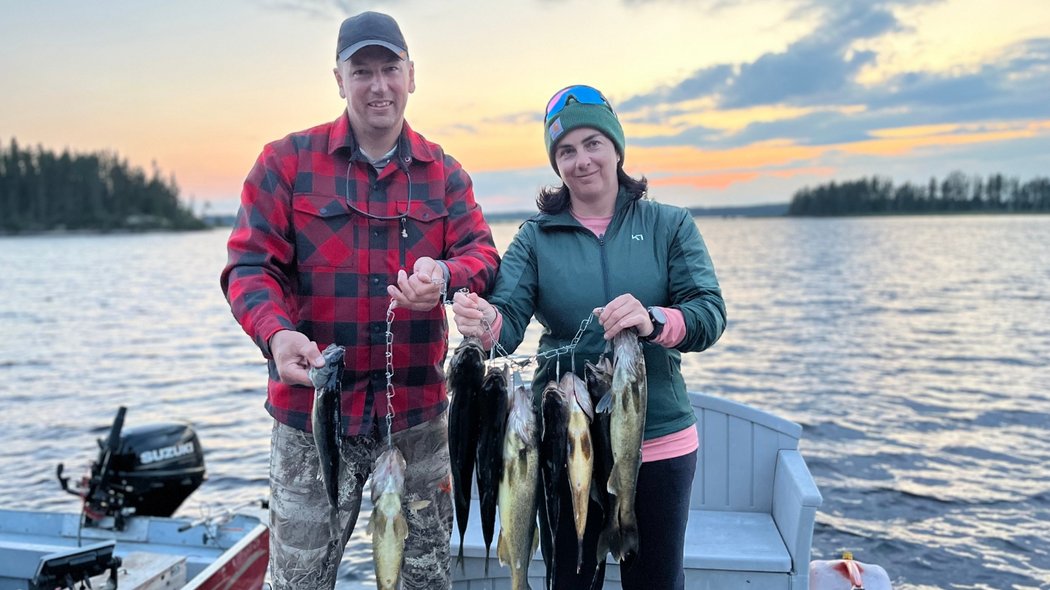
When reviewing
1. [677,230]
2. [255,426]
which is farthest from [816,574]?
[255,426]

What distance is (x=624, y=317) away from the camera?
303cm

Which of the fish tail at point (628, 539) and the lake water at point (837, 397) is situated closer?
the fish tail at point (628, 539)

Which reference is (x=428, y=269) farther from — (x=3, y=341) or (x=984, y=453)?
(x=3, y=341)

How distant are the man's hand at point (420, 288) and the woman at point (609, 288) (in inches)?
11.5

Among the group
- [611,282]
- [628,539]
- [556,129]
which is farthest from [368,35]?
[628,539]

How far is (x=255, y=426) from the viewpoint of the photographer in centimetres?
1379

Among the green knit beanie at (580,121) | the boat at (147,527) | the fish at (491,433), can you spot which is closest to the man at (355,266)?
the fish at (491,433)

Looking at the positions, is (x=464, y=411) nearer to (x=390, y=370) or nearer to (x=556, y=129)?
(x=390, y=370)

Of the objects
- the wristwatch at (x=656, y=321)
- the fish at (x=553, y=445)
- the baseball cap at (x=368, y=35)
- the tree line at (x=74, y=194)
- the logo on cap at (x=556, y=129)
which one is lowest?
the fish at (x=553, y=445)

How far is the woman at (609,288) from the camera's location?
343 cm

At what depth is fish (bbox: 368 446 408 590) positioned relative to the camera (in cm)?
310

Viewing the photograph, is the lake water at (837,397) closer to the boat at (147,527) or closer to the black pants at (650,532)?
the boat at (147,527)

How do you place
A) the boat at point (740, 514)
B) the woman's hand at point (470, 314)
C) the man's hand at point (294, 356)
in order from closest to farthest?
the man's hand at point (294, 356) → the woman's hand at point (470, 314) → the boat at point (740, 514)

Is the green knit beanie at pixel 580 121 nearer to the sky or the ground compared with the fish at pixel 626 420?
nearer to the sky
